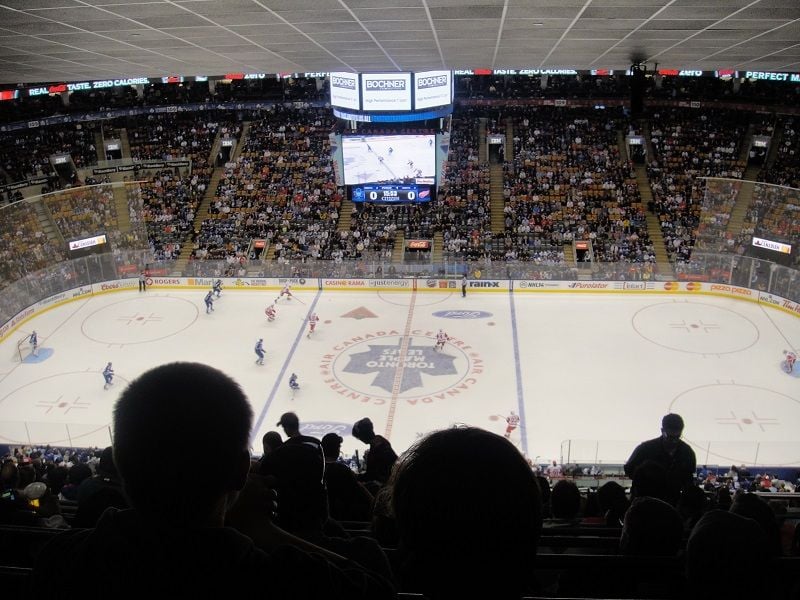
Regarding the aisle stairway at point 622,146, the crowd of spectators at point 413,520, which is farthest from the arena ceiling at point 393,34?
the aisle stairway at point 622,146

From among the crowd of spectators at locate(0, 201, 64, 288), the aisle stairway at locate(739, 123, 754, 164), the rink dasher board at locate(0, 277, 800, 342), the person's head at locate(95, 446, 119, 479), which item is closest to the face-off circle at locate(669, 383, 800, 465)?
the rink dasher board at locate(0, 277, 800, 342)

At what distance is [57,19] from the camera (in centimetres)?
585

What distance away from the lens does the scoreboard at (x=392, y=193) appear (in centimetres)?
2280

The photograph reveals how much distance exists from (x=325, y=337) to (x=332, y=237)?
7878 millimetres

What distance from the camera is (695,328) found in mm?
20625

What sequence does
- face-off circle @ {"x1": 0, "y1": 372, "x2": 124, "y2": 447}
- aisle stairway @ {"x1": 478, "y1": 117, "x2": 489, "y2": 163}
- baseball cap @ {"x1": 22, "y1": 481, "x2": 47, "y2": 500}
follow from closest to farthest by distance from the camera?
baseball cap @ {"x1": 22, "y1": 481, "x2": 47, "y2": 500}, face-off circle @ {"x1": 0, "y1": 372, "x2": 124, "y2": 447}, aisle stairway @ {"x1": 478, "y1": 117, "x2": 489, "y2": 163}

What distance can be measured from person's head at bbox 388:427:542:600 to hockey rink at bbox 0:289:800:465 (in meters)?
11.4

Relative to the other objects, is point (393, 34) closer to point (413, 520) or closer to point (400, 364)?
point (413, 520)

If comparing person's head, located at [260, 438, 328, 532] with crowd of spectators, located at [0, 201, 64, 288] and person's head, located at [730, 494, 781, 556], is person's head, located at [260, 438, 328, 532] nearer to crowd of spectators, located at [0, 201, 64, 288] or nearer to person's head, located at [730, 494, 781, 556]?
person's head, located at [730, 494, 781, 556]

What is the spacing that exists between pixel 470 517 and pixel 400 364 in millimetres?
17549

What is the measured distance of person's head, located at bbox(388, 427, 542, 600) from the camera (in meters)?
1.22

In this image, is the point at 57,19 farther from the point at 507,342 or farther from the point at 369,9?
the point at 507,342

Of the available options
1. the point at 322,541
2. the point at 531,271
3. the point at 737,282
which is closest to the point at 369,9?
the point at 322,541

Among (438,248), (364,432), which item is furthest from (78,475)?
(438,248)
